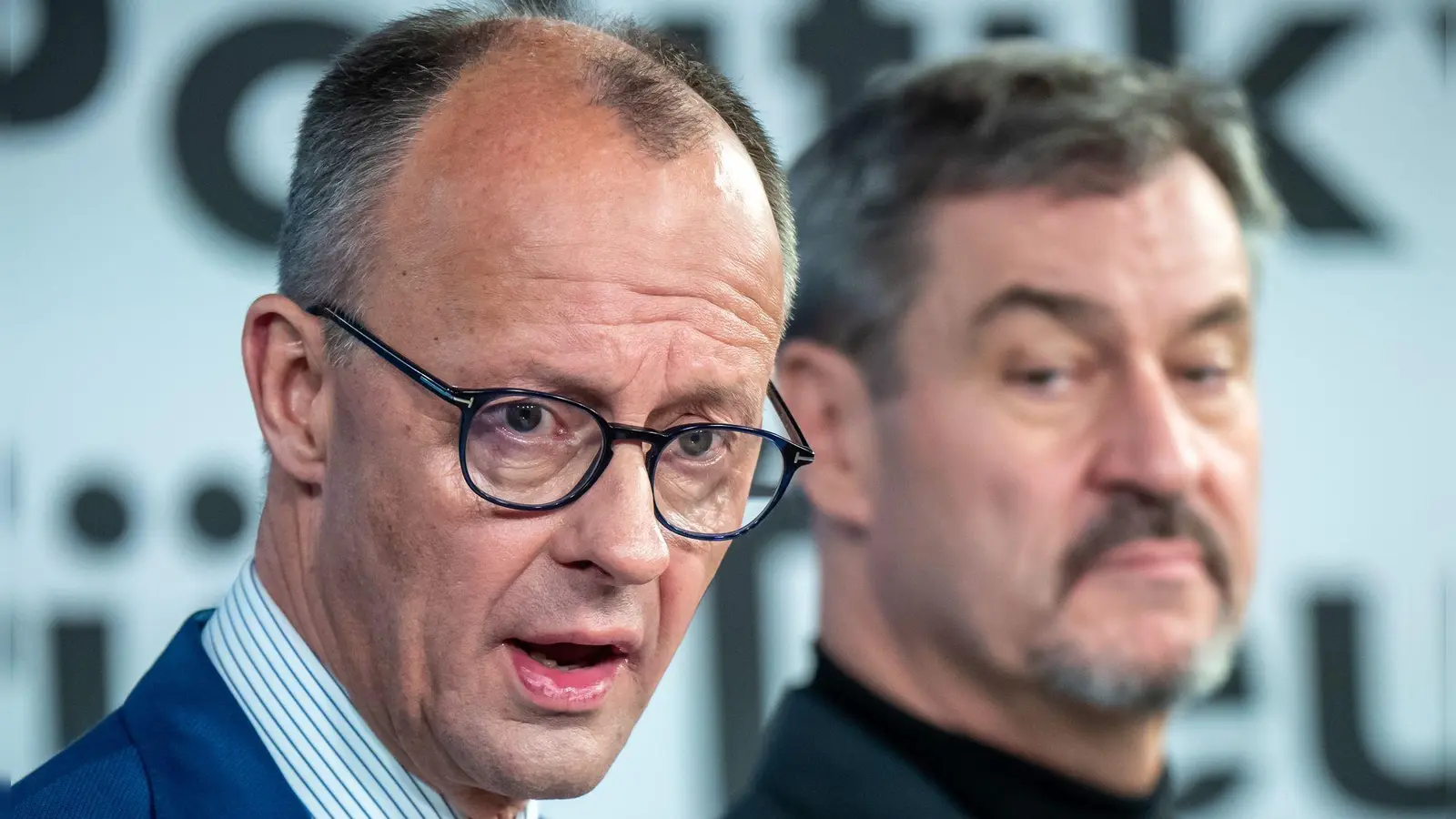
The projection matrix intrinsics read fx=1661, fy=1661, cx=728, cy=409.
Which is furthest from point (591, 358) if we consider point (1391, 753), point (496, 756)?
point (1391, 753)

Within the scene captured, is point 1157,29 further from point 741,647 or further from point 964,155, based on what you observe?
point 741,647

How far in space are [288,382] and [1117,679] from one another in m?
0.95

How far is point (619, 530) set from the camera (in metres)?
1.10

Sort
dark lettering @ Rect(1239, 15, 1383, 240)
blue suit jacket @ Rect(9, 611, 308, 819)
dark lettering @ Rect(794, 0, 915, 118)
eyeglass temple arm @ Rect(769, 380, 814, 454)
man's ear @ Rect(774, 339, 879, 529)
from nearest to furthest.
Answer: blue suit jacket @ Rect(9, 611, 308, 819)
eyeglass temple arm @ Rect(769, 380, 814, 454)
man's ear @ Rect(774, 339, 879, 529)
dark lettering @ Rect(794, 0, 915, 118)
dark lettering @ Rect(1239, 15, 1383, 240)

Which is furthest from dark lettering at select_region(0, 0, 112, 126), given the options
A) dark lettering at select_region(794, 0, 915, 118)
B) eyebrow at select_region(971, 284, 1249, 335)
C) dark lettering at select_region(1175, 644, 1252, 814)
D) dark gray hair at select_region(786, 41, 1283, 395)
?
dark lettering at select_region(1175, 644, 1252, 814)

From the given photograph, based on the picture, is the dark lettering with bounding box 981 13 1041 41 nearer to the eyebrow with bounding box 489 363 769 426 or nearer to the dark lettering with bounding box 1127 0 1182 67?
the dark lettering with bounding box 1127 0 1182 67

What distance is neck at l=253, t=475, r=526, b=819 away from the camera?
1.19 meters

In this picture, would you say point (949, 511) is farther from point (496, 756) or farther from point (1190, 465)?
point (496, 756)

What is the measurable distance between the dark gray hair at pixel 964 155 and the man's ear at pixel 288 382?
81cm

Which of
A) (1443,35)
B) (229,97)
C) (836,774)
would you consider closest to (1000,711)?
(836,774)

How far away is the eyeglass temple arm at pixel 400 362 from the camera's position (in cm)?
111

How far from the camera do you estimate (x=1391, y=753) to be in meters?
2.67

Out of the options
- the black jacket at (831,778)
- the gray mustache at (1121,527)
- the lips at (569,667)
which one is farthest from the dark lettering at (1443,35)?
the lips at (569,667)

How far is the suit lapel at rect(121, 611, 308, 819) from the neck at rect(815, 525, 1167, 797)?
0.83 meters
